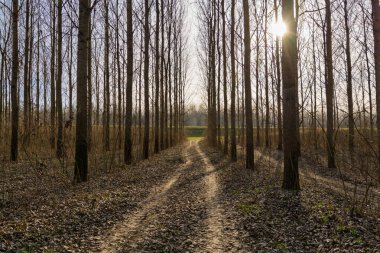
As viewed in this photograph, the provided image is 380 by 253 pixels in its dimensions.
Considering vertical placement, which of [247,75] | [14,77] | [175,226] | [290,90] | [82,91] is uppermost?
[14,77]

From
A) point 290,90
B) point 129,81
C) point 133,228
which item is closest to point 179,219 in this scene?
point 133,228

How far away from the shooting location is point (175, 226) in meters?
5.52

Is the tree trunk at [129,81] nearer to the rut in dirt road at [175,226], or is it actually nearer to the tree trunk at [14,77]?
the tree trunk at [14,77]

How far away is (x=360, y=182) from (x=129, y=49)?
384 inches

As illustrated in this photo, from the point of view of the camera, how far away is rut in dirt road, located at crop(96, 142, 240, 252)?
4598mm

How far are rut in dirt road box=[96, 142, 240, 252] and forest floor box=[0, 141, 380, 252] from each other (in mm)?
14

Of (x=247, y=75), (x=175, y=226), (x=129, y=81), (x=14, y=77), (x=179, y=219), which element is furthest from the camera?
(x=129, y=81)

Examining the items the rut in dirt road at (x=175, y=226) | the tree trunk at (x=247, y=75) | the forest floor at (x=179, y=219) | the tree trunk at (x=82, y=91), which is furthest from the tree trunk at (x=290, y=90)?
the tree trunk at (x=82, y=91)

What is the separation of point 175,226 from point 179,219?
0.43m

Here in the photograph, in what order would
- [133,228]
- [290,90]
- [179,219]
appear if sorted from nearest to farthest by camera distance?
1. [133,228]
2. [179,219]
3. [290,90]

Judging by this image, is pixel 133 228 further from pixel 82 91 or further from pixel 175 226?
pixel 82 91

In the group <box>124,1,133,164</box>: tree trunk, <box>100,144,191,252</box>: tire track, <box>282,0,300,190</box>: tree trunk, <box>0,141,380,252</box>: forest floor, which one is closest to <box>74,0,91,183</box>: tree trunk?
<box>0,141,380,252</box>: forest floor

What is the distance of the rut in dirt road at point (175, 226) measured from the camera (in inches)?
181

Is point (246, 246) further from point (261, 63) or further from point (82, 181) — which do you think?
point (261, 63)
